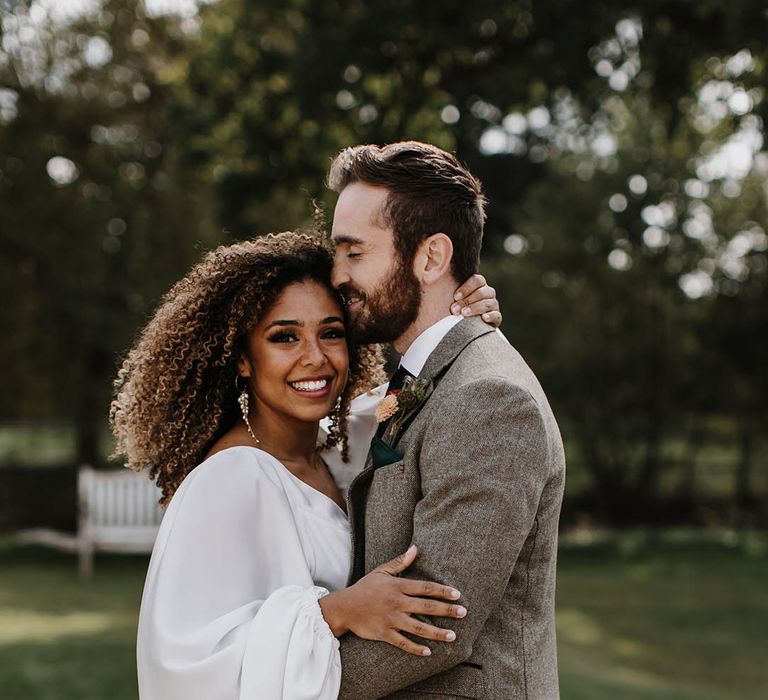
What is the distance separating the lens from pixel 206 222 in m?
17.1

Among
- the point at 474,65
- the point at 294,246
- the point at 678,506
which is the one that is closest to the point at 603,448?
the point at 678,506

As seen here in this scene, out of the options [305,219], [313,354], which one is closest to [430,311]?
[313,354]

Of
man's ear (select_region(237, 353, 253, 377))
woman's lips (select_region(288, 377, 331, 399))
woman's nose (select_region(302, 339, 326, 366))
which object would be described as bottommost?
woman's lips (select_region(288, 377, 331, 399))

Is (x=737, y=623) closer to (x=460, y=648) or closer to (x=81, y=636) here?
(x=81, y=636)

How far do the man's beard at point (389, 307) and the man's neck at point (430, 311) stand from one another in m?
0.01

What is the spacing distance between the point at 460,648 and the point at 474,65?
8625mm

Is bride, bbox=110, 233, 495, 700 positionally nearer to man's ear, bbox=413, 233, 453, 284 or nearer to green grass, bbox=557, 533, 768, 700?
man's ear, bbox=413, 233, 453, 284

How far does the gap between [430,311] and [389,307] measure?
119 mm

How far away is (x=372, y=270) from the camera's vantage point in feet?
10.00

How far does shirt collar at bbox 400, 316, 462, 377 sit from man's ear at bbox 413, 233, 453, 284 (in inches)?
4.9

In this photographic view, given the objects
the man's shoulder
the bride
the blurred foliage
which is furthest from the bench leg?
the man's shoulder

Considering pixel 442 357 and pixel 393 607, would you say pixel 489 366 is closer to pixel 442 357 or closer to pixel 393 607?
pixel 442 357

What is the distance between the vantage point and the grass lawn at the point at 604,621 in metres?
7.97

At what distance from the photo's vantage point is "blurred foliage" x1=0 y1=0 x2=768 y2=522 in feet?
42.4
